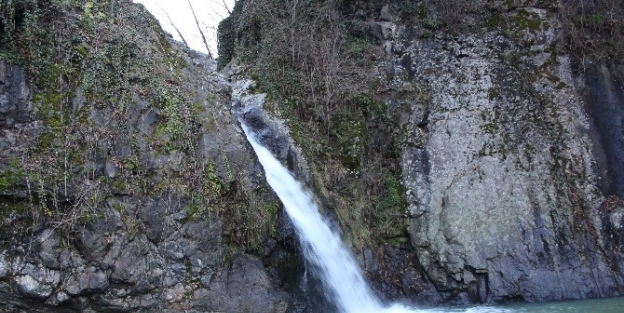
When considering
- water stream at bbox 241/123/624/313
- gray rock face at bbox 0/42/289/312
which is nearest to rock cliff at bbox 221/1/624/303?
water stream at bbox 241/123/624/313

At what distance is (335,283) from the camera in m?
8.13

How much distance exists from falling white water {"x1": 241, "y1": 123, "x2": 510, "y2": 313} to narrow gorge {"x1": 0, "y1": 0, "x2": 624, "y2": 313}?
229mm

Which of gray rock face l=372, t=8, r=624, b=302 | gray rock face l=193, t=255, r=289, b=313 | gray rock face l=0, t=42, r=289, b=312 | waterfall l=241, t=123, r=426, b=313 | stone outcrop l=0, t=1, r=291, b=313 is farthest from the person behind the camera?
gray rock face l=372, t=8, r=624, b=302

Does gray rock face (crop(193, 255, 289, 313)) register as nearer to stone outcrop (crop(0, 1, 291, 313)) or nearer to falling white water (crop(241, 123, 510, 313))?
stone outcrop (crop(0, 1, 291, 313))

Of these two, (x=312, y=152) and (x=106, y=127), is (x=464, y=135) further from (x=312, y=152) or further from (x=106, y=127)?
(x=106, y=127)

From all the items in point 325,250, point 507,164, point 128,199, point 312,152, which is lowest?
point 325,250

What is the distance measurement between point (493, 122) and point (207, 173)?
23.3 feet

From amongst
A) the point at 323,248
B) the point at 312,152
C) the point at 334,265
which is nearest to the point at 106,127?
the point at 323,248

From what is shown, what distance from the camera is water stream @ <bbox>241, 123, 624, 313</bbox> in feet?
26.4

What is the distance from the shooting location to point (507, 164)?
35.4 ft

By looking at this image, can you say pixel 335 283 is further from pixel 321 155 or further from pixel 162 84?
pixel 162 84

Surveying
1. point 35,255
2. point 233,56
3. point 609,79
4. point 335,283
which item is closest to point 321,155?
point 335,283

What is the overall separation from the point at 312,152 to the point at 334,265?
2.87 m

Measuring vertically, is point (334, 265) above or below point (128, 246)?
below
